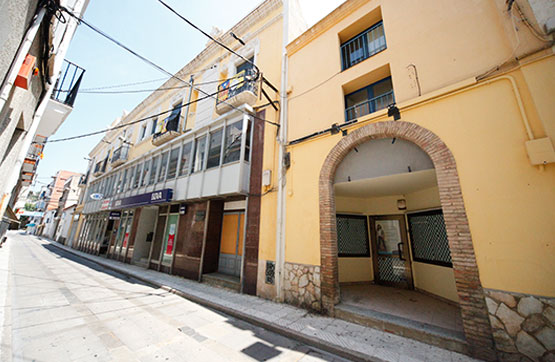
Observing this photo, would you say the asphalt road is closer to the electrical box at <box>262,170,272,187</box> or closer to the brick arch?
the brick arch

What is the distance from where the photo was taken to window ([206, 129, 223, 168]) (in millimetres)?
9453

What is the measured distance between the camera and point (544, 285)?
11.1 ft

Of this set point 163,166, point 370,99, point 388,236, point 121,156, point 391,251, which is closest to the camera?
point 370,99

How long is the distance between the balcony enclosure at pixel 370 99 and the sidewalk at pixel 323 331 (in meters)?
6.05

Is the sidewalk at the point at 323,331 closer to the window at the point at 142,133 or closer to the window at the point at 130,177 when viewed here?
the window at the point at 130,177

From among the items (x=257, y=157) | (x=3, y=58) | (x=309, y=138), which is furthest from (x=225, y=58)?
(x=3, y=58)

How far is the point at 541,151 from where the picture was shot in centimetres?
367

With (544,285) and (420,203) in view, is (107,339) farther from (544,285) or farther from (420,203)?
(420,203)

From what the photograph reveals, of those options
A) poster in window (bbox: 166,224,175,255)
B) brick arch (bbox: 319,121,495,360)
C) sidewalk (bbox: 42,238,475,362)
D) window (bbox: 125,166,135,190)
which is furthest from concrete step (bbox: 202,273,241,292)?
window (bbox: 125,166,135,190)

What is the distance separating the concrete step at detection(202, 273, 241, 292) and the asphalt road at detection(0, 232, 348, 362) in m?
1.63

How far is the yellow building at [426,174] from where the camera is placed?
3691 millimetres

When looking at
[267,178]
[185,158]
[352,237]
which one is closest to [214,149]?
[185,158]

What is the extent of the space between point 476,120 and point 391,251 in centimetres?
560

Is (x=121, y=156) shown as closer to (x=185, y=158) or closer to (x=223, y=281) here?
(x=185, y=158)
